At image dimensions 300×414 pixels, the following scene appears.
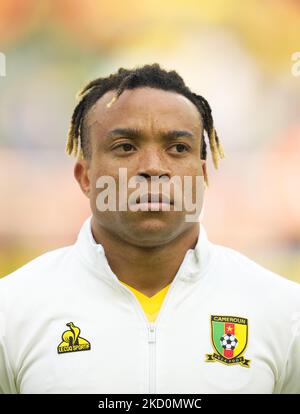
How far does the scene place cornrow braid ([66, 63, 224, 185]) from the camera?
2.73m

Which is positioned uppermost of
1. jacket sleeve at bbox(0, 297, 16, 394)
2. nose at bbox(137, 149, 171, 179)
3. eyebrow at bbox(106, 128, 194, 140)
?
eyebrow at bbox(106, 128, 194, 140)

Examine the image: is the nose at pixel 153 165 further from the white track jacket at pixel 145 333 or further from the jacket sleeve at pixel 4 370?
the jacket sleeve at pixel 4 370

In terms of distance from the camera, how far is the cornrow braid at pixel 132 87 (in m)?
2.73

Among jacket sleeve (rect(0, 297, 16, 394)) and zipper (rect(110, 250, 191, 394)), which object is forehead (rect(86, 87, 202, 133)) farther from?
jacket sleeve (rect(0, 297, 16, 394))

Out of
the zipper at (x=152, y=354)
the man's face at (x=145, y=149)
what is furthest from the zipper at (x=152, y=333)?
the man's face at (x=145, y=149)

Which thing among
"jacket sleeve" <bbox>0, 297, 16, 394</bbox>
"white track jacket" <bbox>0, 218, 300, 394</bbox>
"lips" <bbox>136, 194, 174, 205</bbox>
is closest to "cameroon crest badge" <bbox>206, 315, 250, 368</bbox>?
"white track jacket" <bbox>0, 218, 300, 394</bbox>

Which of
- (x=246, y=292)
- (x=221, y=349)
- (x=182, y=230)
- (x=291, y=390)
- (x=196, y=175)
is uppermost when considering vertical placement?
(x=196, y=175)

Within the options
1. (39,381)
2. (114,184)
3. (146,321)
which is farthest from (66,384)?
(114,184)

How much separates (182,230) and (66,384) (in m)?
0.74

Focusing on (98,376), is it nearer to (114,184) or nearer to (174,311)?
(174,311)

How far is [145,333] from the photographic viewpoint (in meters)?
2.60

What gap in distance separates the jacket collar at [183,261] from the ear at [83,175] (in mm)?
176

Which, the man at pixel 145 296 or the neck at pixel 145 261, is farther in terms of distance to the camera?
the neck at pixel 145 261

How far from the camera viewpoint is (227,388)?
257cm
